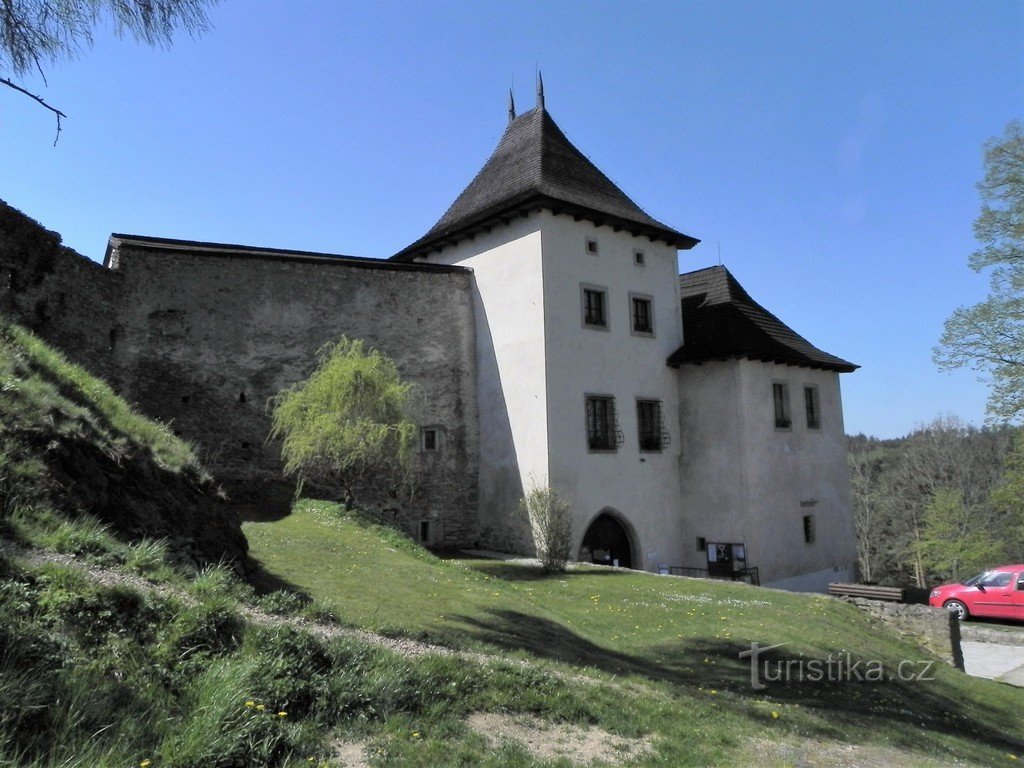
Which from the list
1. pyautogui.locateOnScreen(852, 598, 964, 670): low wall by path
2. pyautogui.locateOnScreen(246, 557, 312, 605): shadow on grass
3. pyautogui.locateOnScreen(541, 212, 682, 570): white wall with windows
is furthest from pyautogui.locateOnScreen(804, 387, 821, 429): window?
pyautogui.locateOnScreen(246, 557, 312, 605): shadow on grass

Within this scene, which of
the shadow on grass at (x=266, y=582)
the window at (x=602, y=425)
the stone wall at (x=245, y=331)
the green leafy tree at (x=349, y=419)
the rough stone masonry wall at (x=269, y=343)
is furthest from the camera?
the window at (x=602, y=425)

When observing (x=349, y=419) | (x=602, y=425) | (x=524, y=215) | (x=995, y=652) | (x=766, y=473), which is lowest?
(x=995, y=652)

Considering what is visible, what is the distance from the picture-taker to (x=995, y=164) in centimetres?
1847

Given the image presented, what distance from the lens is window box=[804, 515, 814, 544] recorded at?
20.7 metres

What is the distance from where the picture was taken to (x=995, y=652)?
14766mm

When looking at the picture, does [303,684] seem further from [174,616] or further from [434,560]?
[434,560]

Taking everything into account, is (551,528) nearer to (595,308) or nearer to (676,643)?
(676,643)

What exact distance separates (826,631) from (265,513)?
1181 centimetres

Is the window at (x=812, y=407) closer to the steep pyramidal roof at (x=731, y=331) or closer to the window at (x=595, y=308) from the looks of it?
the steep pyramidal roof at (x=731, y=331)

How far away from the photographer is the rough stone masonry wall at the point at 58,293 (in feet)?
42.1

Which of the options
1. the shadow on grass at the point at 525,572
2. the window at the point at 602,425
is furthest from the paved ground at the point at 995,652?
the window at the point at 602,425

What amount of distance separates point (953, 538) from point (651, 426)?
25433 millimetres

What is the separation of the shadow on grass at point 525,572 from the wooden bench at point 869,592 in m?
5.30

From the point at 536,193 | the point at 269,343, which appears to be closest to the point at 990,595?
the point at 536,193
